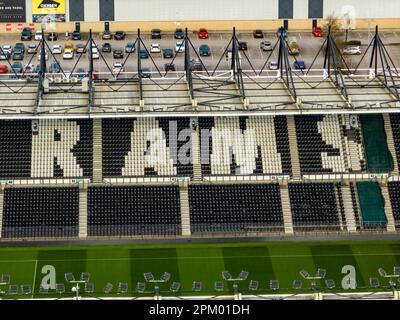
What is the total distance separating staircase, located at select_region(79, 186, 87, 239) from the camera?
53.5m

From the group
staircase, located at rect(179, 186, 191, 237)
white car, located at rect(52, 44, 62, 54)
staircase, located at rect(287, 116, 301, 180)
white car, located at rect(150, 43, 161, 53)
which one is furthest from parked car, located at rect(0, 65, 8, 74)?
staircase, located at rect(287, 116, 301, 180)

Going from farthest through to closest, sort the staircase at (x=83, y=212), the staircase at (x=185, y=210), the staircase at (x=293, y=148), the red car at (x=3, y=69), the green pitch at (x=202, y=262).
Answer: the red car at (x=3, y=69)
the staircase at (x=293, y=148)
the staircase at (x=185, y=210)
the staircase at (x=83, y=212)
the green pitch at (x=202, y=262)

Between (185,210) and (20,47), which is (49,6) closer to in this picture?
(20,47)

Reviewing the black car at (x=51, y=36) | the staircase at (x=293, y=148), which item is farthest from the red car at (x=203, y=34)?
the staircase at (x=293, y=148)

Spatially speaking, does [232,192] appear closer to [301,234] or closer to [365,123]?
[301,234]

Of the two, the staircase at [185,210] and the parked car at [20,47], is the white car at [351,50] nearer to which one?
the parked car at [20,47]

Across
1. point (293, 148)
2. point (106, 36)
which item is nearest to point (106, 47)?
point (106, 36)

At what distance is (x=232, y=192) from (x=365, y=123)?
1255 centimetres

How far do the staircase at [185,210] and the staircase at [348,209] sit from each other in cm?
1139

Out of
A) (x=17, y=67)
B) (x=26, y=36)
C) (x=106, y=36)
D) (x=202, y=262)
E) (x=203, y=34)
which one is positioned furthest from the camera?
(x=203, y=34)

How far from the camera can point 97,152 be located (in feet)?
188

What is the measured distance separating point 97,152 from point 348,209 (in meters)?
18.9

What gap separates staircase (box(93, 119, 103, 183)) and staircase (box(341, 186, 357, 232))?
1781 centimetres

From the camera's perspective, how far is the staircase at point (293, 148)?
187 feet
